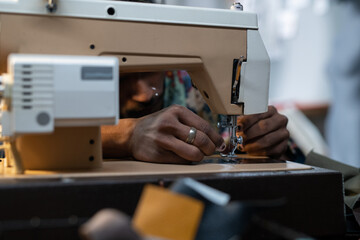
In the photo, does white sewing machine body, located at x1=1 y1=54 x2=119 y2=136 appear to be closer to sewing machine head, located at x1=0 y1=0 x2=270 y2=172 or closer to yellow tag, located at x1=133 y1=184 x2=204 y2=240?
sewing machine head, located at x1=0 y1=0 x2=270 y2=172

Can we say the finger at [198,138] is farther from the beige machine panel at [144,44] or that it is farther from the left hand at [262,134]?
the left hand at [262,134]

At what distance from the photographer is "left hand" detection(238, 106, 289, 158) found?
1.11 m

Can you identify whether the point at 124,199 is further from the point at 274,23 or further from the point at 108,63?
the point at 274,23

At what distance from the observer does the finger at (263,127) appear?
43.7 inches

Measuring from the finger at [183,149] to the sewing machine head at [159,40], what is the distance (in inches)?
4.8

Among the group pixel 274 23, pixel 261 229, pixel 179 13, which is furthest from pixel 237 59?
pixel 274 23

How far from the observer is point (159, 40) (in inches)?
35.7

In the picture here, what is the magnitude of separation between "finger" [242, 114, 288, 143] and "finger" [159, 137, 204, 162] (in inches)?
9.1

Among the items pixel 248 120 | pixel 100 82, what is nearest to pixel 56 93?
pixel 100 82

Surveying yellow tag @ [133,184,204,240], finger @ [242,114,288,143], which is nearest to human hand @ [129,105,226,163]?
finger @ [242,114,288,143]

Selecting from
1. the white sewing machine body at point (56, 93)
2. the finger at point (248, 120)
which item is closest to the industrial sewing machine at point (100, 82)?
the white sewing machine body at point (56, 93)

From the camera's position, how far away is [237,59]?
3.15 feet

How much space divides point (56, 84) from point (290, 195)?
0.46 metres

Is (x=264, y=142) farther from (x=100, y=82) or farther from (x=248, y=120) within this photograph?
(x=100, y=82)
